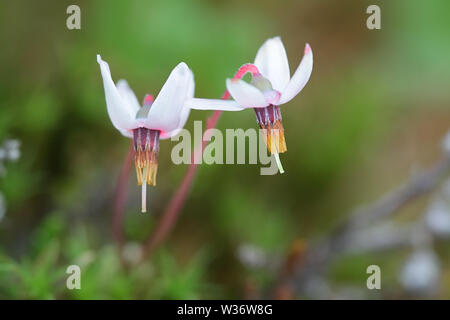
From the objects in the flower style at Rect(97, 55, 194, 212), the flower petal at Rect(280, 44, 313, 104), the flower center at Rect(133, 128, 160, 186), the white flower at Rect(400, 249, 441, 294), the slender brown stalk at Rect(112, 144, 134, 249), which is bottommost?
the white flower at Rect(400, 249, 441, 294)

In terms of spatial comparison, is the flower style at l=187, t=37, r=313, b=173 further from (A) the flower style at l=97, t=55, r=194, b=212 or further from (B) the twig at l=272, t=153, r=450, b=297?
(B) the twig at l=272, t=153, r=450, b=297

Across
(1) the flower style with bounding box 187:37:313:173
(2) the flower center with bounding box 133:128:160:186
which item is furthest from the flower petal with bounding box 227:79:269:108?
(2) the flower center with bounding box 133:128:160:186

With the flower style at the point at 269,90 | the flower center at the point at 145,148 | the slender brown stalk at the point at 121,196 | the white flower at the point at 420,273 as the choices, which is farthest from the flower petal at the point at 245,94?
the white flower at the point at 420,273

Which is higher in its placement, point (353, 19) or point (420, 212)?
point (353, 19)

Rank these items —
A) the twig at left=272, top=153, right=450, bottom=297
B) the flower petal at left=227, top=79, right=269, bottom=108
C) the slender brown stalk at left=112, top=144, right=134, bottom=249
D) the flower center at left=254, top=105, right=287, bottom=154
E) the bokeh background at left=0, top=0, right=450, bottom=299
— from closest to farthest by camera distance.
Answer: the flower petal at left=227, top=79, right=269, bottom=108
the flower center at left=254, top=105, right=287, bottom=154
the slender brown stalk at left=112, top=144, right=134, bottom=249
the twig at left=272, top=153, right=450, bottom=297
the bokeh background at left=0, top=0, right=450, bottom=299

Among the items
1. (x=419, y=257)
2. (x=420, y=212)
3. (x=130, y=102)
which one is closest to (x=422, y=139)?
(x=420, y=212)

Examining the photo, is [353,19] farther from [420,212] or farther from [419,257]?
[419,257]

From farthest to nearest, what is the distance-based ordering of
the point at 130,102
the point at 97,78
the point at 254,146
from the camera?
the point at 97,78
the point at 254,146
the point at 130,102
